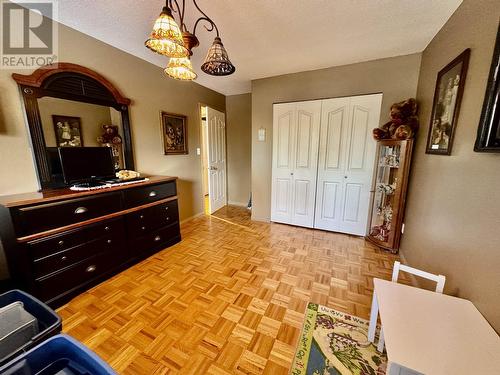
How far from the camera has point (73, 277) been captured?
1765mm

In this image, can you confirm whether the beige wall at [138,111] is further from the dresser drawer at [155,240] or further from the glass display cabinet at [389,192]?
the glass display cabinet at [389,192]

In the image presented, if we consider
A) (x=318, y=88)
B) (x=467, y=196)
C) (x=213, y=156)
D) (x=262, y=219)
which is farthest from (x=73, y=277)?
(x=318, y=88)

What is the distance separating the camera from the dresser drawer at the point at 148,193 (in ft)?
7.12

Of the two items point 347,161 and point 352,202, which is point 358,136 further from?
point 352,202

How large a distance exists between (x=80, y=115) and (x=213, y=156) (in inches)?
89.2

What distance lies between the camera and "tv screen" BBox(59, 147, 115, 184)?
1.87 meters

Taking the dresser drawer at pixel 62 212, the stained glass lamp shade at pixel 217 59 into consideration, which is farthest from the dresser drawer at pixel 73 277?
the stained glass lamp shade at pixel 217 59

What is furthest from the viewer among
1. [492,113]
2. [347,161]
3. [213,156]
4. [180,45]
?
[213,156]

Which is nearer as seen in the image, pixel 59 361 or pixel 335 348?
pixel 59 361

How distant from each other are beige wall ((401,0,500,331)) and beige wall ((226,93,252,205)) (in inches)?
120

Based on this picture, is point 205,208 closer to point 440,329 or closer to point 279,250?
point 279,250

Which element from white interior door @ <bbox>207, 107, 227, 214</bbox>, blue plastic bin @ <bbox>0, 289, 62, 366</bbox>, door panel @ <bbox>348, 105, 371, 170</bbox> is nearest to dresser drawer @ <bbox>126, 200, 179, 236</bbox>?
blue plastic bin @ <bbox>0, 289, 62, 366</bbox>

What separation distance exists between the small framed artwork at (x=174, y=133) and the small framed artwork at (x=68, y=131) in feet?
3.49

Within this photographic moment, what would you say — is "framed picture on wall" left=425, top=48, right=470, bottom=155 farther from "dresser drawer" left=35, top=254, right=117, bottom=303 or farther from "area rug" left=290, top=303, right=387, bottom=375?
"dresser drawer" left=35, top=254, right=117, bottom=303
